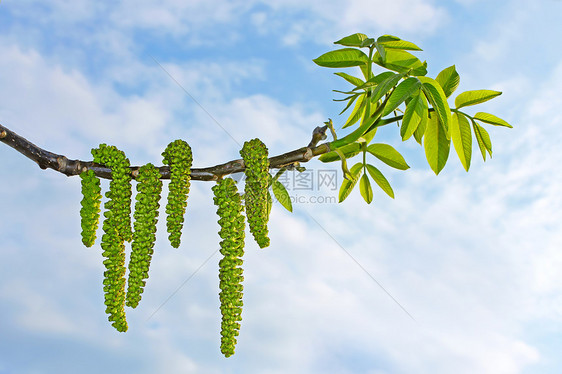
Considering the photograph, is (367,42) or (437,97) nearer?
(437,97)

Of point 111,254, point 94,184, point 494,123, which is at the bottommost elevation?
point 111,254

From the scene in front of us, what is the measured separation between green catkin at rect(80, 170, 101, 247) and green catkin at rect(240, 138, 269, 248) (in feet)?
1.86

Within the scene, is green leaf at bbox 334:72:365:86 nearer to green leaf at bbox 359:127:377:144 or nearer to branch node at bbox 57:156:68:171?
green leaf at bbox 359:127:377:144

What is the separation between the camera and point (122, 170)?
6.26ft

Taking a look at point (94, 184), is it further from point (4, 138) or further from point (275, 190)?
point (275, 190)

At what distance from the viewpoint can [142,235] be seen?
1.77 meters

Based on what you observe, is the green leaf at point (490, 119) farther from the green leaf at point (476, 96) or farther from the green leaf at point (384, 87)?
the green leaf at point (384, 87)

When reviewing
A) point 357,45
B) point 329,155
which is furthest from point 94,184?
point 357,45

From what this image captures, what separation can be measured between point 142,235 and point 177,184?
0.21m

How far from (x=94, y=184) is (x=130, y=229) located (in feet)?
0.76

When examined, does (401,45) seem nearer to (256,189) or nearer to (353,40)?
(353,40)

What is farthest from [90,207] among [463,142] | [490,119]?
[490,119]

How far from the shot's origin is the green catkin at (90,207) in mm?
1933

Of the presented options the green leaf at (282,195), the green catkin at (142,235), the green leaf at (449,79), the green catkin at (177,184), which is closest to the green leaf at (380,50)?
the green leaf at (449,79)
